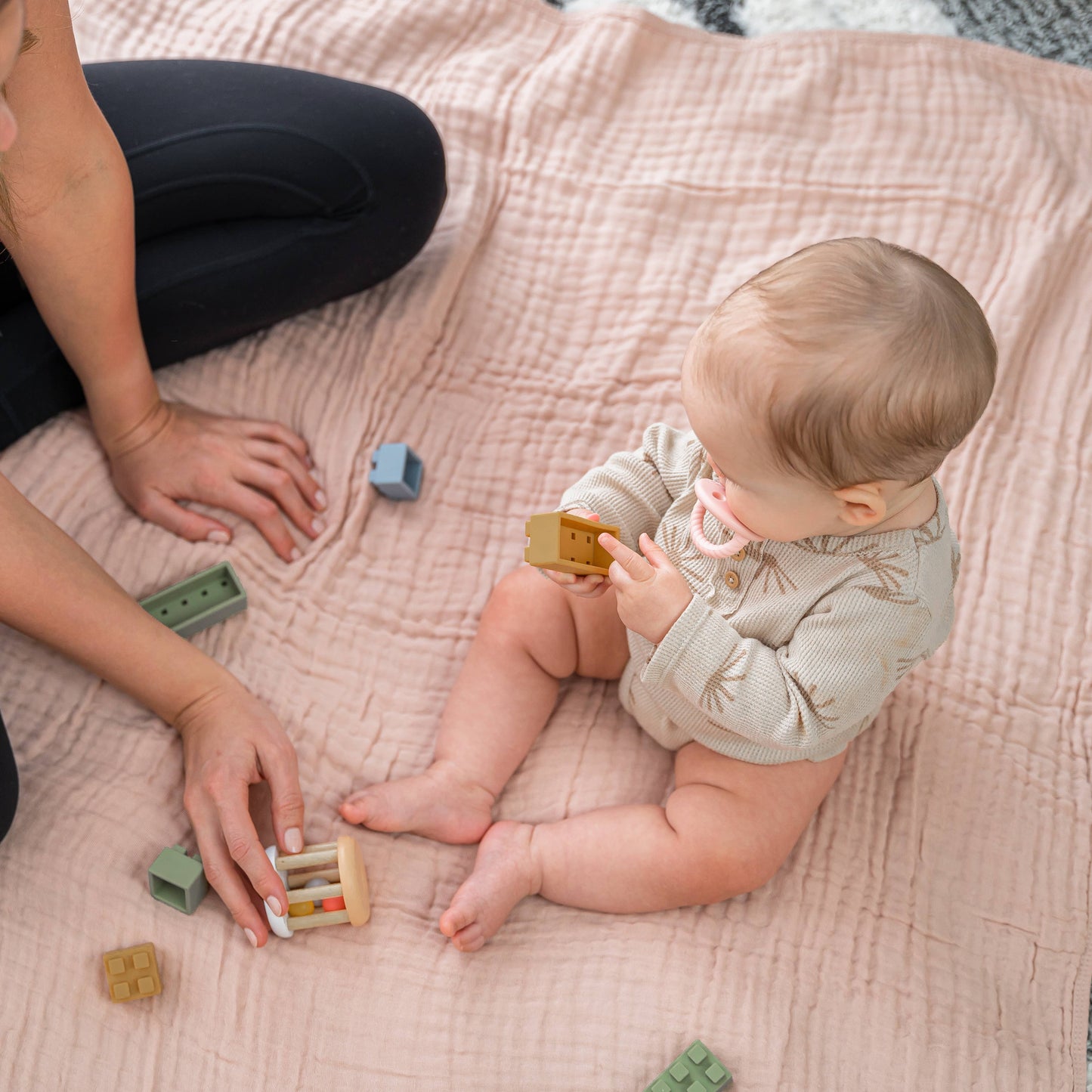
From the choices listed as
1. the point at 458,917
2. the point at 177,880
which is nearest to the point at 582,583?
the point at 458,917

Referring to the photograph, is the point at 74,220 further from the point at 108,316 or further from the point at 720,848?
the point at 720,848

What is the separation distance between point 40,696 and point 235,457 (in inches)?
11.2

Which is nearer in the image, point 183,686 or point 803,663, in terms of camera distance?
point 803,663

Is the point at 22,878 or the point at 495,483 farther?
the point at 495,483

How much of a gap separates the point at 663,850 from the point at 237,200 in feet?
2.43

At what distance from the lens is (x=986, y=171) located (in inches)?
48.6

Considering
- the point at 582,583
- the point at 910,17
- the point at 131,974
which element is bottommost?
the point at 131,974

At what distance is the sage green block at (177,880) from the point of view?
2.74 feet

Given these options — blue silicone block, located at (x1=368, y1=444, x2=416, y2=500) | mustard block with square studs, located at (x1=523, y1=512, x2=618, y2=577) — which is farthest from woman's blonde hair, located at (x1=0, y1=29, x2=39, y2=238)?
mustard block with square studs, located at (x1=523, y1=512, x2=618, y2=577)

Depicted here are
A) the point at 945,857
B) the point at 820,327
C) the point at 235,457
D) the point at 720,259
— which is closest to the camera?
the point at 820,327

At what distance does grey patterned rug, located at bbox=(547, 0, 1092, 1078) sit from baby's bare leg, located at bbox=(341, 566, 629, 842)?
889 mm

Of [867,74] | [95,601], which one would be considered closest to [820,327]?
[95,601]

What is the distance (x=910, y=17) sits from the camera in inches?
56.7

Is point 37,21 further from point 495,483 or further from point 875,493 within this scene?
point 875,493
